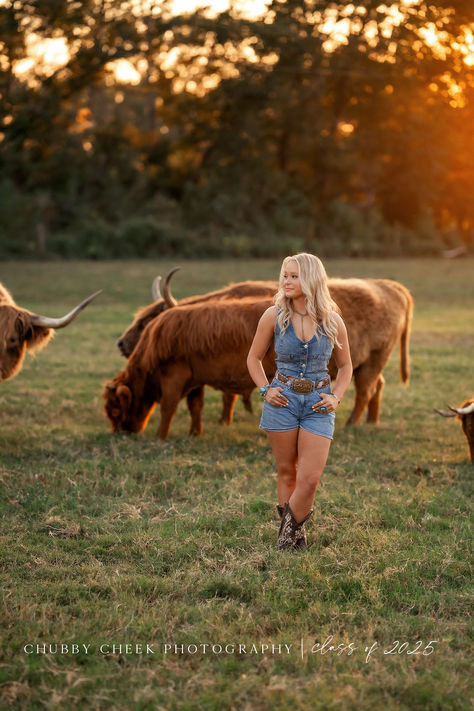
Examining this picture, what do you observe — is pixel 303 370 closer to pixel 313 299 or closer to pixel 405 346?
pixel 313 299

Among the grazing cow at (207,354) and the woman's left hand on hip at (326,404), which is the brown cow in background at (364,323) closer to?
the grazing cow at (207,354)

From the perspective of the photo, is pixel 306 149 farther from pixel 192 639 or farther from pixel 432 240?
pixel 192 639

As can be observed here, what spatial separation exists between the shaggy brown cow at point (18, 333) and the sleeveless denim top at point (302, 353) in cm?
291

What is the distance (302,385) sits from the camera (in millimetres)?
4152

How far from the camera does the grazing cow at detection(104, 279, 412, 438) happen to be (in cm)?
686

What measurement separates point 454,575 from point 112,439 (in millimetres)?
3671

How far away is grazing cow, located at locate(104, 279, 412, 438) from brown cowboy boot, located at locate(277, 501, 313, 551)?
2524mm

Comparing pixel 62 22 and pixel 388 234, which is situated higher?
pixel 62 22

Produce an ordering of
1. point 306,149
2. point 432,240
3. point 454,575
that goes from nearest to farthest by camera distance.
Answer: point 454,575, point 306,149, point 432,240

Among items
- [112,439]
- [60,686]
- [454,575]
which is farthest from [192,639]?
[112,439]

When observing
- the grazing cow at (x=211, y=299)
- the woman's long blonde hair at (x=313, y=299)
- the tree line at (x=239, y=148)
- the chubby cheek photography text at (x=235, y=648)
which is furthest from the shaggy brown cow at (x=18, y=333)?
the tree line at (x=239, y=148)

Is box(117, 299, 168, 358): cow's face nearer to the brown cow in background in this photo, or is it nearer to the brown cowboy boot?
the brown cow in background

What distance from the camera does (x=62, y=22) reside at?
2075cm

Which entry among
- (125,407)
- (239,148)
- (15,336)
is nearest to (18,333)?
(15,336)
